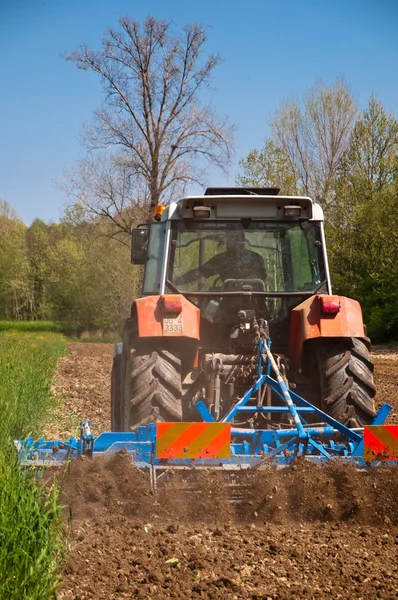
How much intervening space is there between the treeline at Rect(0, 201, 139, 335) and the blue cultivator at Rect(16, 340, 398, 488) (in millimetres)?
21043

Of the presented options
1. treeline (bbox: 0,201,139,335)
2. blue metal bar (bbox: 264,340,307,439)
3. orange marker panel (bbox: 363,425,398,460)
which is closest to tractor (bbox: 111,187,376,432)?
blue metal bar (bbox: 264,340,307,439)

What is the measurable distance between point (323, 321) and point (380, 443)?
1.03 metres

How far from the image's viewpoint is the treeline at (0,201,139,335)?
115ft

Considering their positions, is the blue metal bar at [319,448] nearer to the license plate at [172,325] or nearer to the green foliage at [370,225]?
the license plate at [172,325]

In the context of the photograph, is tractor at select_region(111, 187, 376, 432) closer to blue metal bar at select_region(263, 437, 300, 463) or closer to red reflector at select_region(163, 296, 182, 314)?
red reflector at select_region(163, 296, 182, 314)

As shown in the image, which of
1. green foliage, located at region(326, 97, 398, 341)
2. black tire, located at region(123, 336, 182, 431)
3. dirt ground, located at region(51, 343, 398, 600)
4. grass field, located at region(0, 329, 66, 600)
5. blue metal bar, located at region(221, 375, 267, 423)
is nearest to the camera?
grass field, located at region(0, 329, 66, 600)

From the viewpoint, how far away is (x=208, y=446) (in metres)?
4.27

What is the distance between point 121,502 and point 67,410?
19.4 ft

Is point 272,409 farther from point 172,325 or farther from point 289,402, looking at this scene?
point 172,325

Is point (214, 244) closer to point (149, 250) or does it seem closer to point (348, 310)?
point (149, 250)

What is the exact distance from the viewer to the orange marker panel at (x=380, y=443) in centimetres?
435

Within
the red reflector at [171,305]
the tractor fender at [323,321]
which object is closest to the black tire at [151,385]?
the red reflector at [171,305]

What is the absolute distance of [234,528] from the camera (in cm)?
411

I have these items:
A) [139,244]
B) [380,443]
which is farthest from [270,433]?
[139,244]
